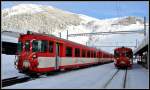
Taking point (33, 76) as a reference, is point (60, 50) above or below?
above

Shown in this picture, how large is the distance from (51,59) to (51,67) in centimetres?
53

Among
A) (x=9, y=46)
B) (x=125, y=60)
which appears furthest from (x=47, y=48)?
(x=9, y=46)

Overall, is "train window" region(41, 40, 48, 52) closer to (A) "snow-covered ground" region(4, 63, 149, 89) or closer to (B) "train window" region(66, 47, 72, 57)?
(A) "snow-covered ground" region(4, 63, 149, 89)

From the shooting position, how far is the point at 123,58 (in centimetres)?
3756

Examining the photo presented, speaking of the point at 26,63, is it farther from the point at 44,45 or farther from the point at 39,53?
the point at 44,45

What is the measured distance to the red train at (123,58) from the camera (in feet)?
122

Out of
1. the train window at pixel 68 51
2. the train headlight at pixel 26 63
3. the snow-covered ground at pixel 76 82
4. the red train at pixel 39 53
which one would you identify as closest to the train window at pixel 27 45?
the red train at pixel 39 53

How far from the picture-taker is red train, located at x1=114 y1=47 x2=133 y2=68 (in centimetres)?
3712

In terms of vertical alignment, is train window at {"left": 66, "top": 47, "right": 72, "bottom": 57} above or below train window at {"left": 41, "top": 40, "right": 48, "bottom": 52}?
below

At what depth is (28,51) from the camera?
848 inches

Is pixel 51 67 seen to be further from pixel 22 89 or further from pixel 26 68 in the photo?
pixel 22 89

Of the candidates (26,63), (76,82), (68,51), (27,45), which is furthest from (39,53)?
(68,51)

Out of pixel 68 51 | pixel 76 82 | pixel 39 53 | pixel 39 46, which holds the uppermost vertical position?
pixel 39 46

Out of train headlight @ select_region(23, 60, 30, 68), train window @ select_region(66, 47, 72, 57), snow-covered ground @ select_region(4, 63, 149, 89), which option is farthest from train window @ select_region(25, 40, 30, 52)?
train window @ select_region(66, 47, 72, 57)
